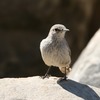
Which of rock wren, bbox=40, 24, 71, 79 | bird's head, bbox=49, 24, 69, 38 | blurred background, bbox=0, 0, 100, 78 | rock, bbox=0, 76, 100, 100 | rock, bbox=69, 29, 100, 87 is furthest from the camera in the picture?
blurred background, bbox=0, 0, 100, 78

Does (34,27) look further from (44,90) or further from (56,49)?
(44,90)

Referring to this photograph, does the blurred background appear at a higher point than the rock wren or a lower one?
lower

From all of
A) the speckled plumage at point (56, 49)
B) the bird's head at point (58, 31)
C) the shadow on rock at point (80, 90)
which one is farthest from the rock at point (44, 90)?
the bird's head at point (58, 31)

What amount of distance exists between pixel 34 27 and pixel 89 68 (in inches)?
300

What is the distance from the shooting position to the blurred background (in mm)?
17672

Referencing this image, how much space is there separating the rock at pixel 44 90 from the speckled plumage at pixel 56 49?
0.32 metres

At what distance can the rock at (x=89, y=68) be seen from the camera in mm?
10570

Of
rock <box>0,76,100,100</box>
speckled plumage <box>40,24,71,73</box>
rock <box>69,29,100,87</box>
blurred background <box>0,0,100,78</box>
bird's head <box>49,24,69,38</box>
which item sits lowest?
blurred background <box>0,0,100,78</box>

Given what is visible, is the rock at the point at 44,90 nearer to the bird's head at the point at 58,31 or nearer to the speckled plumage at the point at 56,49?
the speckled plumage at the point at 56,49

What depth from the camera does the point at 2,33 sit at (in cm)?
1856

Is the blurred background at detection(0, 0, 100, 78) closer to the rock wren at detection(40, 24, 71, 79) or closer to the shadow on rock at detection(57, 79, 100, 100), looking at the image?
the rock wren at detection(40, 24, 71, 79)

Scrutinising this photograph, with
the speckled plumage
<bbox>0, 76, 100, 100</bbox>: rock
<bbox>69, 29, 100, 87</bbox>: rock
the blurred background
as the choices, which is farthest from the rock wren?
the blurred background

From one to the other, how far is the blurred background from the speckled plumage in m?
8.53

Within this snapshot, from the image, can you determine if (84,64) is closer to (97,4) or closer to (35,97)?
(35,97)
